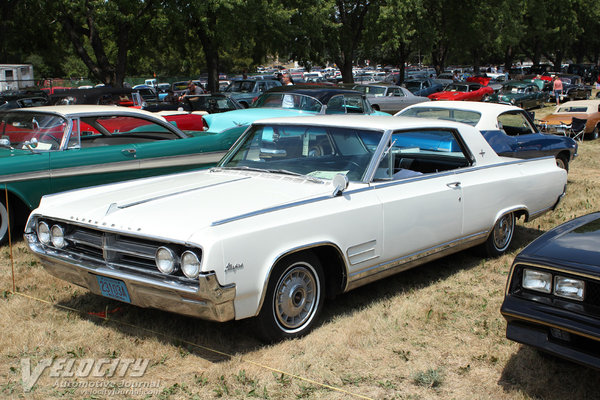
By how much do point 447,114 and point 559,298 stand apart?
673 cm

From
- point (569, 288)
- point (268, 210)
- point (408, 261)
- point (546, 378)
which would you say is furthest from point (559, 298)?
point (268, 210)

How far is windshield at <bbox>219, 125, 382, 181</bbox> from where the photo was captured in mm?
4793

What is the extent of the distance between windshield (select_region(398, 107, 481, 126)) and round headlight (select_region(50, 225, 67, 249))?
6443mm

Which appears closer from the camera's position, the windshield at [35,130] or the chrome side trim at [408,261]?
the chrome side trim at [408,261]

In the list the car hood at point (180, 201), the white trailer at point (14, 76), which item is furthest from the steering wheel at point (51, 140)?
the white trailer at point (14, 76)

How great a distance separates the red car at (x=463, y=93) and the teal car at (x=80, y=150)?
18.1 meters

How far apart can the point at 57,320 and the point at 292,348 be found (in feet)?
5.96

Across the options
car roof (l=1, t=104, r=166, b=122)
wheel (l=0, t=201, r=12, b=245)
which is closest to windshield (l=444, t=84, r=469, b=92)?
car roof (l=1, t=104, r=166, b=122)

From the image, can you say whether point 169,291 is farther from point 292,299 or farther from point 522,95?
point 522,95

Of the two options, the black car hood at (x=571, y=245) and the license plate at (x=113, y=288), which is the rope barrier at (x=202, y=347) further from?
the black car hood at (x=571, y=245)

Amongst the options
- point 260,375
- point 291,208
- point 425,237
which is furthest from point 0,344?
point 425,237

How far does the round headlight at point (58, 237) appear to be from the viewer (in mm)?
4293

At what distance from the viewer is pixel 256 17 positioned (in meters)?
24.5

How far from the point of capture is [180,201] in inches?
165
